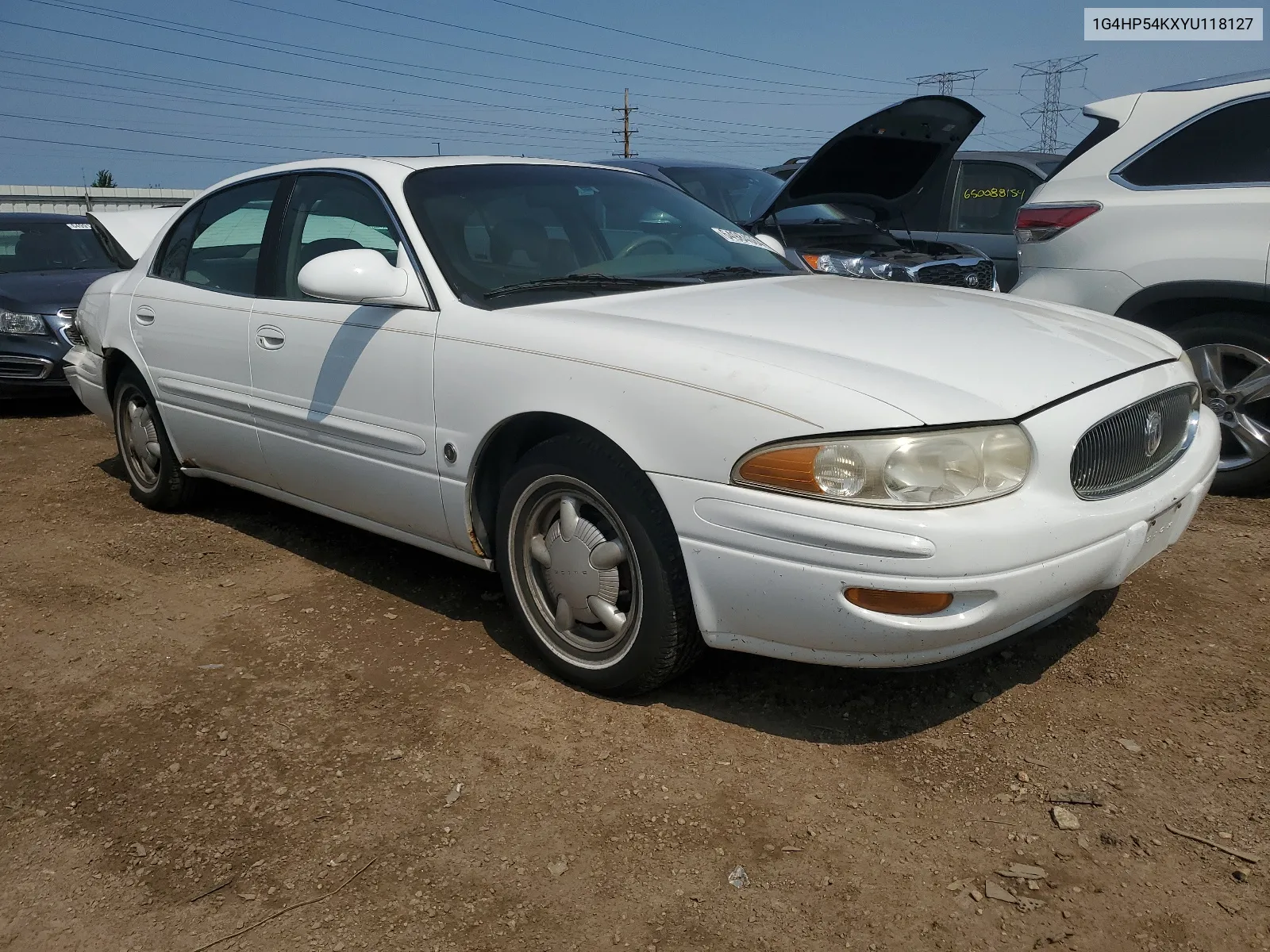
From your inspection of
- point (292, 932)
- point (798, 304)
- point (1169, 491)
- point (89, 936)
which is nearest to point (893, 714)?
point (1169, 491)

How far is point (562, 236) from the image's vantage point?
372 cm

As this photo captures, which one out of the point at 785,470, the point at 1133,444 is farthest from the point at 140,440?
the point at 1133,444

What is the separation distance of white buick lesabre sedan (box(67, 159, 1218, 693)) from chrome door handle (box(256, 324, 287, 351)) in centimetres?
1

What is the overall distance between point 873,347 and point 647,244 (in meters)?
1.33

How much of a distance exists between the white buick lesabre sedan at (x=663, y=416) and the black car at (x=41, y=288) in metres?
3.93

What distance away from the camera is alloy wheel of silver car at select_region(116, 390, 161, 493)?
5.01 m

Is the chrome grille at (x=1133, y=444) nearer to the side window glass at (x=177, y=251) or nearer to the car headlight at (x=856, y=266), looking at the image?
the car headlight at (x=856, y=266)

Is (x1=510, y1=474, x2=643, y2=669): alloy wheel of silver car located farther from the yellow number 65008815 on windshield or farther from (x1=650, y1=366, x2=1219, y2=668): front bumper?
the yellow number 65008815 on windshield

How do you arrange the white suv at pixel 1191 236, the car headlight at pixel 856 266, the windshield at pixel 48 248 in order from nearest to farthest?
the white suv at pixel 1191 236 < the car headlight at pixel 856 266 < the windshield at pixel 48 248

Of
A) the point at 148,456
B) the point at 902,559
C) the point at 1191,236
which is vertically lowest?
the point at 148,456

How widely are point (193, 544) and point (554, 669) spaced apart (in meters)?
2.27

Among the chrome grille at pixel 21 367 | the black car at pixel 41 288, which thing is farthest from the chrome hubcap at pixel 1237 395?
the chrome grille at pixel 21 367

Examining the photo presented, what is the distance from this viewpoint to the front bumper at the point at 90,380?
5254mm

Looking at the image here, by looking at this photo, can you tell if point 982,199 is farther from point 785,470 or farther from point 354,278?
point 785,470
